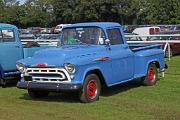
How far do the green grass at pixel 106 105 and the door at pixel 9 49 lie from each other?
2.97 feet

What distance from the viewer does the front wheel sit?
1067 cm

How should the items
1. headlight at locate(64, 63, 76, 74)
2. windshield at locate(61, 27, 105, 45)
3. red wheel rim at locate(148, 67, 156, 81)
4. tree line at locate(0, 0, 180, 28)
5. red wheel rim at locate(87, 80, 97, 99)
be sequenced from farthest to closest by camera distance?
tree line at locate(0, 0, 180, 28), red wheel rim at locate(148, 67, 156, 81), windshield at locate(61, 27, 105, 45), red wheel rim at locate(87, 80, 97, 99), headlight at locate(64, 63, 76, 74)

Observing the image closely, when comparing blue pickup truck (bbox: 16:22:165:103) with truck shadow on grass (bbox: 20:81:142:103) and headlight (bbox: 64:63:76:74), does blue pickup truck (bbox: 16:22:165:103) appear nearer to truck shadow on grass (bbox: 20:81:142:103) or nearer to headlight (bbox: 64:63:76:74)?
headlight (bbox: 64:63:76:74)

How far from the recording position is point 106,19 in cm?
8025

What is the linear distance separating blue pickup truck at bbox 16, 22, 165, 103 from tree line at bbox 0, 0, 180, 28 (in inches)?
2050

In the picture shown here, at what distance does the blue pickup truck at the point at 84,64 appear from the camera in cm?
1052

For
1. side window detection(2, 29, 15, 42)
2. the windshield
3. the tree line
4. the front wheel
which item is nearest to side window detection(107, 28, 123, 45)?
the windshield

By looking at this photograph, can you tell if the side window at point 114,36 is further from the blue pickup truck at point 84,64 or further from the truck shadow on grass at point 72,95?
the truck shadow on grass at point 72,95

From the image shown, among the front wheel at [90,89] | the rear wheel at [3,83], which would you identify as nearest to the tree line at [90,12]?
the rear wheel at [3,83]

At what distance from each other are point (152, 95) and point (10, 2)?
91324mm

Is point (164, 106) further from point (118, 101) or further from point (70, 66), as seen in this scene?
point (70, 66)

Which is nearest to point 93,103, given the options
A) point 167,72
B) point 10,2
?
point 167,72

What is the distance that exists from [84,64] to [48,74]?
89cm

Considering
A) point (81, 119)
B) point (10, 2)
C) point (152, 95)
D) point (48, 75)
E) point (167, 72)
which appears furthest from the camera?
point (10, 2)
